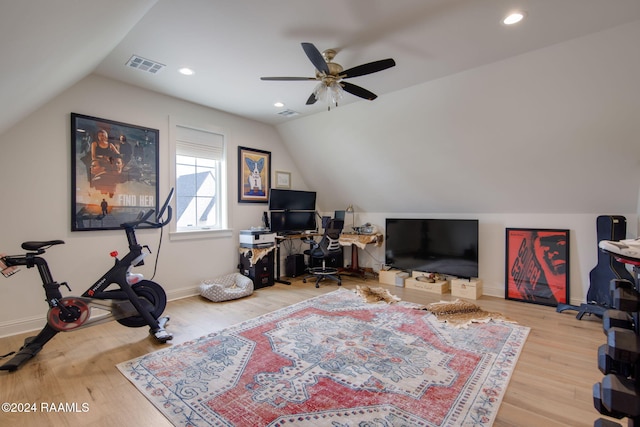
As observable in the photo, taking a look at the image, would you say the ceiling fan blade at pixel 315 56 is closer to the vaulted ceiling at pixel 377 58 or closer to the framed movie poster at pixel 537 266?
the vaulted ceiling at pixel 377 58

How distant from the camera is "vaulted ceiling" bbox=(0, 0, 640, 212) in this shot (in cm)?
211

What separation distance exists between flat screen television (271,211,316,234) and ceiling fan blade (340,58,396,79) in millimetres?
2991

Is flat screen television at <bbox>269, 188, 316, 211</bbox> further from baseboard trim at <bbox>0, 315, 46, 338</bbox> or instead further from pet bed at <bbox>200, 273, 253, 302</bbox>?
baseboard trim at <bbox>0, 315, 46, 338</bbox>

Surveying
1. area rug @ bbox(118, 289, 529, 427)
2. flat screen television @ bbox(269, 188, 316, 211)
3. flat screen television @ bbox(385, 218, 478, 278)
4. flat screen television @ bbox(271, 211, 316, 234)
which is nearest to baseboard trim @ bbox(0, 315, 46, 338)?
area rug @ bbox(118, 289, 529, 427)

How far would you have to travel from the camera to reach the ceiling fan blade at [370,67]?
248 centimetres

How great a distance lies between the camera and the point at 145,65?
314 cm

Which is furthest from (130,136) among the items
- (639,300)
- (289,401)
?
(639,300)

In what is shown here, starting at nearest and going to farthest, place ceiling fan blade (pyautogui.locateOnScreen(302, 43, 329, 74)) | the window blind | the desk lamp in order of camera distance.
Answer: ceiling fan blade (pyautogui.locateOnScreen(302, 43, 329, 74)), the window blind, the desk lamp

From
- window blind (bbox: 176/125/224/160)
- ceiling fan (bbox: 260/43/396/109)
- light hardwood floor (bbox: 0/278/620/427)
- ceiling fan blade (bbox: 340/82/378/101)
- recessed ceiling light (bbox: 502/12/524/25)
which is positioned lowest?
light hardwood floor (bbox: 0/278/620/427)

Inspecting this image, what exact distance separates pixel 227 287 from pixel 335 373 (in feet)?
8.53

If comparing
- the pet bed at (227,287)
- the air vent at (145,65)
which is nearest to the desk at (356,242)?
the pet bed at (227,287)

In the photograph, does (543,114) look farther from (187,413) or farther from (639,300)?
(187,413)

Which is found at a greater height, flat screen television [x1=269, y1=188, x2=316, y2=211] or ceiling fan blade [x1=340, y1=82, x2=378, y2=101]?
ceiling fan blade [x1=340, y1=82, x2=378, y2=101]

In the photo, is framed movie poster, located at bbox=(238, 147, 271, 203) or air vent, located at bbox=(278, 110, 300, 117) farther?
framed movie poster, located at bbox=(238, 147, 271, 203)
